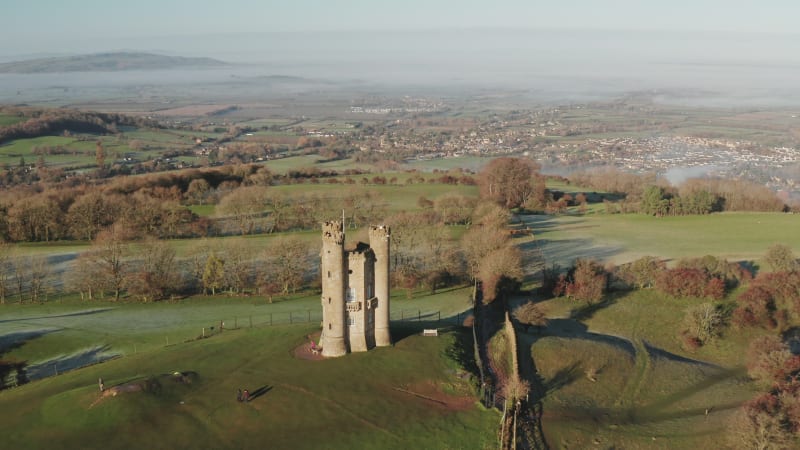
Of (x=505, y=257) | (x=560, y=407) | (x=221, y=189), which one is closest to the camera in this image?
(x=560, y=407)

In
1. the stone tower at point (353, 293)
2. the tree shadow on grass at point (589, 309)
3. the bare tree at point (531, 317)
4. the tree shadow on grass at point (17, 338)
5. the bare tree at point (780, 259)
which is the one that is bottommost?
the tree shadow on grass at point (589, 309)

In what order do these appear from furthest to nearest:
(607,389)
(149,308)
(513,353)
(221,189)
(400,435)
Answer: (221,189) → (149,308) → (513,353) → (607,389) → (400,435)

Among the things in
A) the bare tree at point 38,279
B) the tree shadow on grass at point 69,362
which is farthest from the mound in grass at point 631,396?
the bare tree at point 38,279

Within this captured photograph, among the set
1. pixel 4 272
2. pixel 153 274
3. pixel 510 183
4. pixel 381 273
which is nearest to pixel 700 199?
pixel 510 183

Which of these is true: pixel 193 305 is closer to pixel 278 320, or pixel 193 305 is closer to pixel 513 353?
pixel 278 320

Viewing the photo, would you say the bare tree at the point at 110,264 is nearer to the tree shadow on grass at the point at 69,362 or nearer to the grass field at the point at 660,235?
the tree shadow on grass at the point at 69,362

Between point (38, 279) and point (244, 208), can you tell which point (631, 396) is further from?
point (244, 208)

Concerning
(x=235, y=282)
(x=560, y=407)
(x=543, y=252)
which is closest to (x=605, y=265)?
(x=543, y=252)
